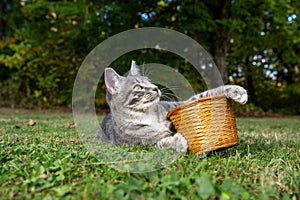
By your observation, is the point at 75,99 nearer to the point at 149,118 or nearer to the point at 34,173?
the point at 149,118

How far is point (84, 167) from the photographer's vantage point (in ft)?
6.12

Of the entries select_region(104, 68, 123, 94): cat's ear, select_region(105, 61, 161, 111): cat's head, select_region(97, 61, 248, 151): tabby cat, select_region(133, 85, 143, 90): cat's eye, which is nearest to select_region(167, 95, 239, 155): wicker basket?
select_region(97, 61, 248, 151): tabby cat

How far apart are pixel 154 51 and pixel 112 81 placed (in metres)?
4.83

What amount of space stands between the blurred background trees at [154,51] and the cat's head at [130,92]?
3.46 metres

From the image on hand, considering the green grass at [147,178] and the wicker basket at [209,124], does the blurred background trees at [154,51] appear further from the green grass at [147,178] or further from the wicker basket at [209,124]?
the green grass at [147,178]

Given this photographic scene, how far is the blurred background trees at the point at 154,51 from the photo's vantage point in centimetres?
791

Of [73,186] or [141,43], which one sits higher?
[141,43]

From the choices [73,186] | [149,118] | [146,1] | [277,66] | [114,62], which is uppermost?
[146,1]

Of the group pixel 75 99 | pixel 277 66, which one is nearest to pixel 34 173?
pixel 75 99

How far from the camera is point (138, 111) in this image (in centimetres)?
259

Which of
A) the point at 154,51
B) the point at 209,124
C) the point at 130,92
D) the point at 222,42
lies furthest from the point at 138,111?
the point at 222,42

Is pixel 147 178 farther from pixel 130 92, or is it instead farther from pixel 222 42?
pixel 222 42

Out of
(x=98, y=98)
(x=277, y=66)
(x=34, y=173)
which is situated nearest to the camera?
(x=34, y=173)

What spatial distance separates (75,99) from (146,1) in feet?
20.3
